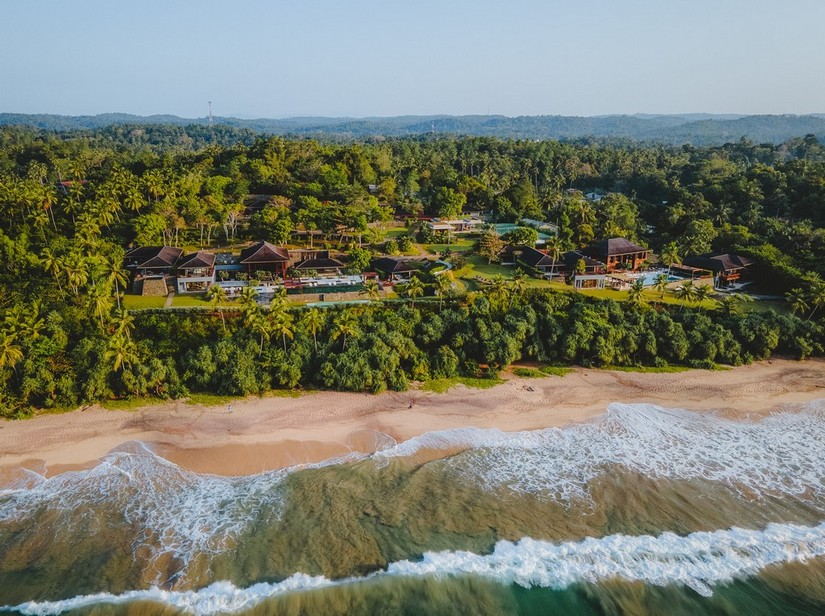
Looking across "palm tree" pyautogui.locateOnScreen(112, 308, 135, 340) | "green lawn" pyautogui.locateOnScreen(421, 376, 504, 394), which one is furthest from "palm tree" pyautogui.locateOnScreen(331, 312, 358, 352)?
"palm tree" pyautogui.locateOnScreen(112, 308, 135, 340)

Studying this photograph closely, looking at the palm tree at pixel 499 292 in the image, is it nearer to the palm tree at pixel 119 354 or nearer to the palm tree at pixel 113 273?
the palm tree at pixel 119 354

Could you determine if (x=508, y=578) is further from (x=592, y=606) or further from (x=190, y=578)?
(x=190, y=578)

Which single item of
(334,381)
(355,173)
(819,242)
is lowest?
(334,381)

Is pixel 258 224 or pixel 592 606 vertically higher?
pixel 258 224

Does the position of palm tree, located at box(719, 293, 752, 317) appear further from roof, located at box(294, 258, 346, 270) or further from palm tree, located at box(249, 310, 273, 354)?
palm tree, located at box(249, 310, 273, 354)

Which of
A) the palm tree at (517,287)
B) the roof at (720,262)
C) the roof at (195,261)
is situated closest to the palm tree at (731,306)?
the roof at (720,262)

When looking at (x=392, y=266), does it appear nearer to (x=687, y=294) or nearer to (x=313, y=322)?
(x=313, y=322)

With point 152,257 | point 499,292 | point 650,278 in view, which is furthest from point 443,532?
point 152,257

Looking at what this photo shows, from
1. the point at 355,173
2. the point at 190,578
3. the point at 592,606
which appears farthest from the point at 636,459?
the point at 355,173
